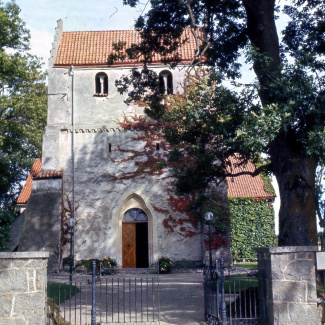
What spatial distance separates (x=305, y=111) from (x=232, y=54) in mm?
3407

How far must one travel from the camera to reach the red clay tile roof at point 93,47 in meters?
21.2

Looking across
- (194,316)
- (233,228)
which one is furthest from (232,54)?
(233,228)

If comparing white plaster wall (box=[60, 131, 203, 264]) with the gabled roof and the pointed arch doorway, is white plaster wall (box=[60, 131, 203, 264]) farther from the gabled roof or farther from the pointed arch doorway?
the gabled roof

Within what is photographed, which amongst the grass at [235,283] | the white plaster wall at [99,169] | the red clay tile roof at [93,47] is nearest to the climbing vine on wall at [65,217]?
the white plaster wall at [99,169]

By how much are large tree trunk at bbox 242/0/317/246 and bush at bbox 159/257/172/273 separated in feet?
34.5

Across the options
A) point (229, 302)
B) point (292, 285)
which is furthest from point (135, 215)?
point (292, 285)

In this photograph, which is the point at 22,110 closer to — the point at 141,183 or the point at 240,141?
the point at 141,183

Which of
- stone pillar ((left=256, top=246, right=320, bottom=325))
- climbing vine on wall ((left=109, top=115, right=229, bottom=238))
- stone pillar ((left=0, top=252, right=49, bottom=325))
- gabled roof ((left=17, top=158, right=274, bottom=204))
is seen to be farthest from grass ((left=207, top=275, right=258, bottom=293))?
gabled roof ((left=17, top=158, right=274, bottom=204))

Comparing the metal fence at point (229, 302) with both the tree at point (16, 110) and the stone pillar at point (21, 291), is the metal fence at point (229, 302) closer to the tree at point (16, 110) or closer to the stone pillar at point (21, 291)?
the stone pillar at point (21, 291)

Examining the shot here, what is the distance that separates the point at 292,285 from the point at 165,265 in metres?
12.4

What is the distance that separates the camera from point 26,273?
6773 mm

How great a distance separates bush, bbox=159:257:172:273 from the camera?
1875 centimetres

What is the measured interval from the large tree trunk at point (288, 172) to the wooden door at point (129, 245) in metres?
11.9

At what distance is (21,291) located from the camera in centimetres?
672
